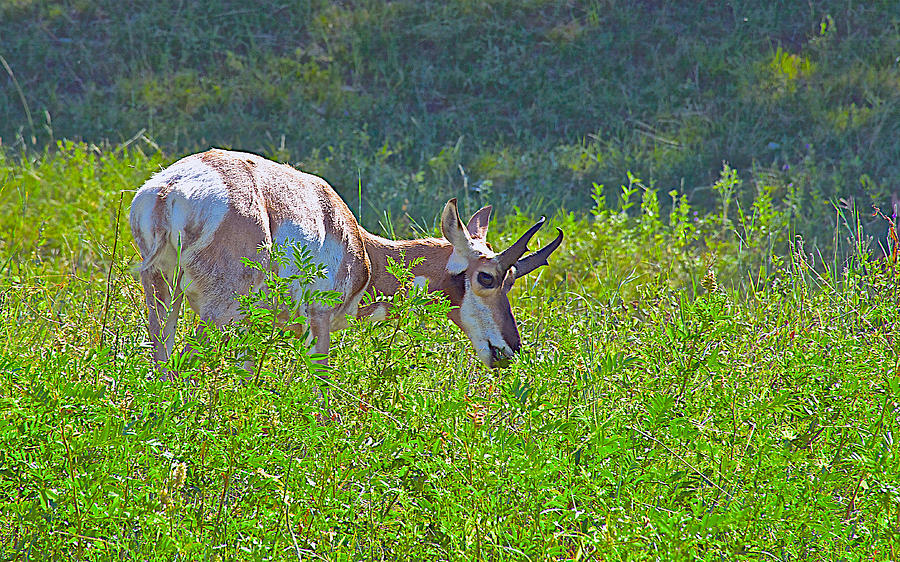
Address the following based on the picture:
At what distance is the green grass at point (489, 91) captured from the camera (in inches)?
350

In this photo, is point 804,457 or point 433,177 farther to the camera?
point 433,177

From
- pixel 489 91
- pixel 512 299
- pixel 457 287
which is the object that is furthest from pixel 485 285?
pixel 489 91

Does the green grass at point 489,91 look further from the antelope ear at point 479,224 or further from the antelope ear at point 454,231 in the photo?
the antelope ear at point 454,231

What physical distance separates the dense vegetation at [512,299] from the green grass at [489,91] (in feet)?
0.12

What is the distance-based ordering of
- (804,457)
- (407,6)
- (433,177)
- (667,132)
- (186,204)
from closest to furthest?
(804,457) < (186,204) < (433,177) < (667,132) < (407,6)

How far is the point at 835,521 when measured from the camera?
2814mm

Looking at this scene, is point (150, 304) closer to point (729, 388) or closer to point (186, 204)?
point (186, 204)

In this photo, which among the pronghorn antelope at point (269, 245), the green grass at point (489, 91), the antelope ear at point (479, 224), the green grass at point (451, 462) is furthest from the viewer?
the green grass at point (489, 91)

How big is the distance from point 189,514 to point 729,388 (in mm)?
1963

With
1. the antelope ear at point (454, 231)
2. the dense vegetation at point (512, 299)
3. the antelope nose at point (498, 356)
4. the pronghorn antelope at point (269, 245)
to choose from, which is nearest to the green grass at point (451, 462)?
the dense vegetation at point (512, 299)

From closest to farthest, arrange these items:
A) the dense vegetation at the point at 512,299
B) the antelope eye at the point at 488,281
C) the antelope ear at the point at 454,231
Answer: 1. the dense vegetation at the point at 512,299
2. the antelope ear at the point at 454,231
3. the antelope eye at the point at 488,281

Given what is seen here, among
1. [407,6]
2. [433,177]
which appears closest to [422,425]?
[433,177]

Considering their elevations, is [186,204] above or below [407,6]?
above

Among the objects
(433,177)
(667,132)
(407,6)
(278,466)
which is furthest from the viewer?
(407,6)
